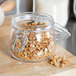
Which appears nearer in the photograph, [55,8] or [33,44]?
[33,44]

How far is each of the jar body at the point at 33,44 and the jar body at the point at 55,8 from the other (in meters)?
0.33

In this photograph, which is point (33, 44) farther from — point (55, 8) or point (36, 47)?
point (55, 8)

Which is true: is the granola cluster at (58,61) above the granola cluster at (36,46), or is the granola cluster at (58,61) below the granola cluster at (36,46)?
below

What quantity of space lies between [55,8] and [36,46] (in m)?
0.40

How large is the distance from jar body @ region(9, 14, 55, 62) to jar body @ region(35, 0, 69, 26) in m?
0.33

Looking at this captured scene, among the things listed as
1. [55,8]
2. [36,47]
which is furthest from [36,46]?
[55,8]

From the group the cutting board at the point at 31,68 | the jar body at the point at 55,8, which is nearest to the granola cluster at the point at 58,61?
the cutting board at the point at 31,68

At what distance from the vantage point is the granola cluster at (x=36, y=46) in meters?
0.58

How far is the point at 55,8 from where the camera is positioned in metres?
0.93

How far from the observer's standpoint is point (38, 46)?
22.9 inches

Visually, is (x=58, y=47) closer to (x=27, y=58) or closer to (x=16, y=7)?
(x=27, y=58)

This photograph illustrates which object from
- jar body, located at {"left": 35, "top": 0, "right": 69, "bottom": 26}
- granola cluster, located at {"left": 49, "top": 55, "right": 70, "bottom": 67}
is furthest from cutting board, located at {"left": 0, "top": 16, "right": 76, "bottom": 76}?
jar body, located at {"left": 35, "top": 0, "right": 69, "bottom": 26}

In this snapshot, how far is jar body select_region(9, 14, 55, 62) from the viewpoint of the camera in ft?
1.90

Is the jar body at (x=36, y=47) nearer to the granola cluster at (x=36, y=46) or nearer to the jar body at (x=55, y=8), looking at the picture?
the granola cluster at (x=36, y=46)
